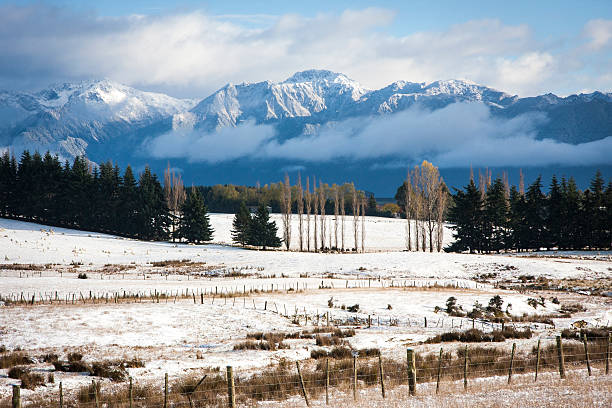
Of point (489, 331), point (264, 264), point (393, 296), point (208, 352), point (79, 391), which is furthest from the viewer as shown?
point (264, 264)

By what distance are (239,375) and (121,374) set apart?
422 cm

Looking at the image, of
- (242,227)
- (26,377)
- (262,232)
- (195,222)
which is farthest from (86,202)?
(26,377)

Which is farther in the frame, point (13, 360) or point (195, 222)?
point (195, 222)

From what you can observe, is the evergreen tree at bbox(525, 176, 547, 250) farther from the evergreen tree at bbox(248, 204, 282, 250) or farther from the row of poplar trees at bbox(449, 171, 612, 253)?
the evergreen tree at bbox(248, 204, 282, 250)

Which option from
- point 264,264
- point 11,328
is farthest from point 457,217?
point 11,328

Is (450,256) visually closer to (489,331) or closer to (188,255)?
(188,255)

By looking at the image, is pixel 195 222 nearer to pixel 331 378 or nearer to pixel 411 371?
pixel 331 378

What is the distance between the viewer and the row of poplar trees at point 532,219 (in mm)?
84562

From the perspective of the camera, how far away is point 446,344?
2467cm

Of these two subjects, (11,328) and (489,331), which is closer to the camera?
(11,328)

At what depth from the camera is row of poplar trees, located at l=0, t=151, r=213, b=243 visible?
343ft

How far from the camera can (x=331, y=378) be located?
60.1 feet

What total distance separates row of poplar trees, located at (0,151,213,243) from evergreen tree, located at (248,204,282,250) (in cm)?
959

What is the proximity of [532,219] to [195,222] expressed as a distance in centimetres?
6088
